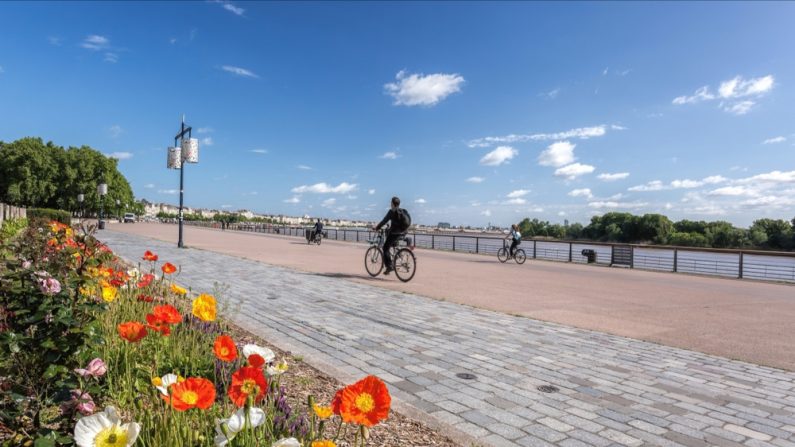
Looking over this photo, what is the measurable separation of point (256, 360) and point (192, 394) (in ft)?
0.98

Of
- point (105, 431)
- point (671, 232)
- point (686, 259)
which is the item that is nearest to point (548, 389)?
point (105, 431)

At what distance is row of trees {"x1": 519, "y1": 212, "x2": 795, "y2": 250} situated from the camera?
45625 mm

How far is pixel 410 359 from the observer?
459 cm

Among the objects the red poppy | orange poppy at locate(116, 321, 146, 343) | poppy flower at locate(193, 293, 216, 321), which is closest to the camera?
the red poppy

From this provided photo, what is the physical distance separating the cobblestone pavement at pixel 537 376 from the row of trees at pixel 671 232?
158 feet

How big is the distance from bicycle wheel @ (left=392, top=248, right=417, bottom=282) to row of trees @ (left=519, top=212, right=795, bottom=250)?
45.1 metres

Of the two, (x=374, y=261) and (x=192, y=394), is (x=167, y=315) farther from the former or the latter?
(x=374, y=261)

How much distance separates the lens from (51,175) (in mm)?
68312

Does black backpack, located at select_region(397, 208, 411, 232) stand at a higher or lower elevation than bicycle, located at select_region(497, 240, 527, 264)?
higher

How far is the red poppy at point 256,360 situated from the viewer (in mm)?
1779

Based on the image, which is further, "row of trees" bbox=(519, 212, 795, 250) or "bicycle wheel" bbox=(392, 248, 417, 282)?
"row of trees" bbox=(519, 212, 795, 250)

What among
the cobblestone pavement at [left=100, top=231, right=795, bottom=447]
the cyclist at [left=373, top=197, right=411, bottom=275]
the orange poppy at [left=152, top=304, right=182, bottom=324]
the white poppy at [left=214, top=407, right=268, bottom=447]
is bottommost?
the cobblestone pavement at [left=100, top=231, right=795, bottom=447]

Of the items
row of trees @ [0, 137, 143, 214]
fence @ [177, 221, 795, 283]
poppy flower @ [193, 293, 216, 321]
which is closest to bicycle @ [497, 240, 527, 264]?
fence @ [177, 221, 795, 283]

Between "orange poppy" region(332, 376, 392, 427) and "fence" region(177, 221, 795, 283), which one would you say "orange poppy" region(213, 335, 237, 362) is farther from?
"fence" region(177, 221, 795, 283)
